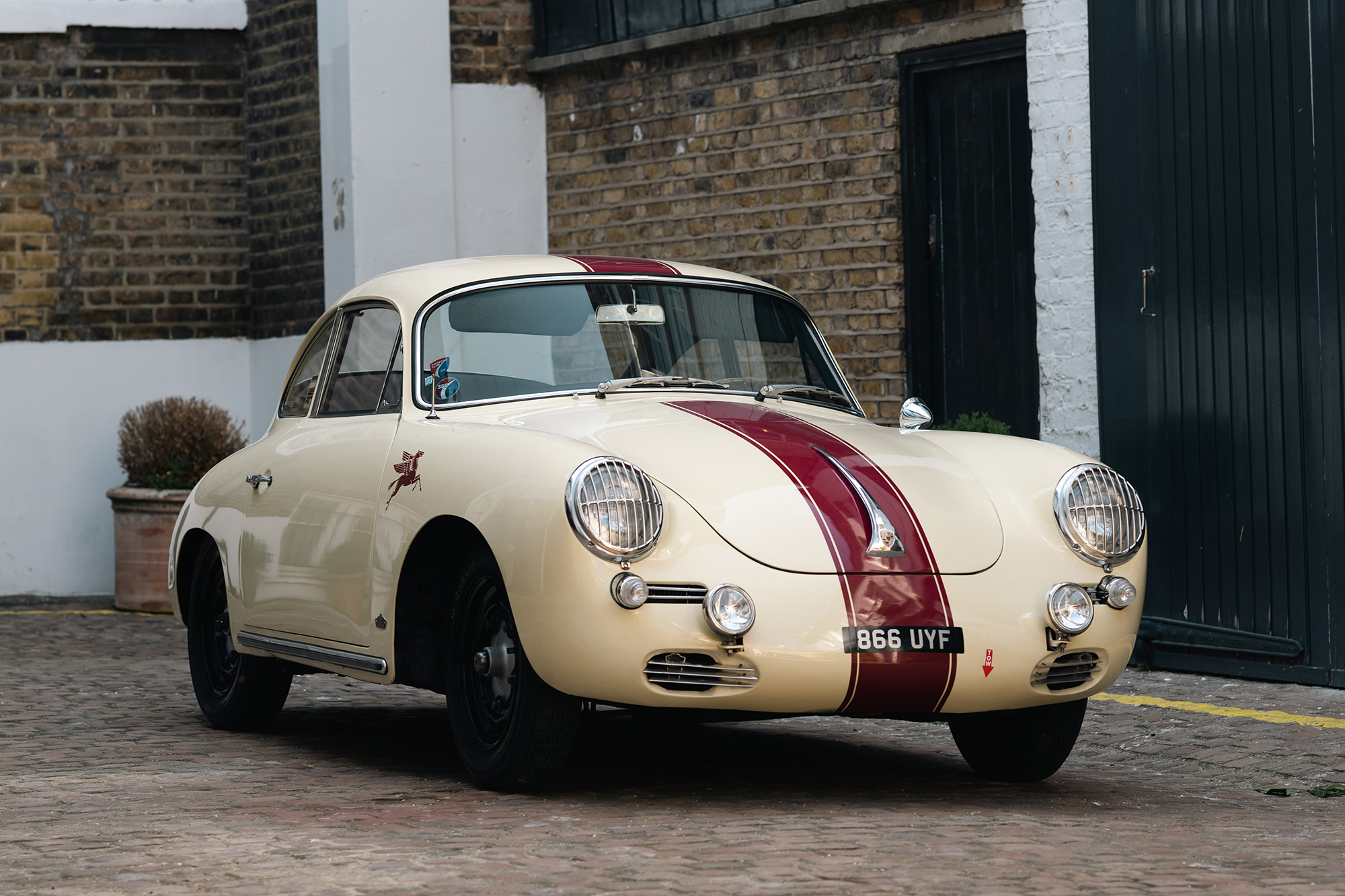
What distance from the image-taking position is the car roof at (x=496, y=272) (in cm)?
644

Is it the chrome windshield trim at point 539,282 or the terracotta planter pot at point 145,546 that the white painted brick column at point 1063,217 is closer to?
the chrome windshield trim at point 539,282

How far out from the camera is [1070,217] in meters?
9.52

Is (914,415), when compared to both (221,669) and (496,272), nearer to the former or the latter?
(496,272)

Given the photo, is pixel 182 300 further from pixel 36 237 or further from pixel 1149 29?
pixel 1149 29

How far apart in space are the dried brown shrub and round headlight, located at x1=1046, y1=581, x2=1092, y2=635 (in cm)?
813

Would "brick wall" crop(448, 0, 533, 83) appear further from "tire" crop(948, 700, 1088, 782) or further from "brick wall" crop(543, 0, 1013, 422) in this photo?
"tire" crop(948, 700, 1088, 782)

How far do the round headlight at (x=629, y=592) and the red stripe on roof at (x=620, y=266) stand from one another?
1.70 m

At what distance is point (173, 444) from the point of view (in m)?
12.5

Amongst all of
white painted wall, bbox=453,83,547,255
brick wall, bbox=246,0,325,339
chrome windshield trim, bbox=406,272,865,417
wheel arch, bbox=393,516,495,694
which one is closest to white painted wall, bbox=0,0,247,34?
brick wall, bbox=246,0,325,339

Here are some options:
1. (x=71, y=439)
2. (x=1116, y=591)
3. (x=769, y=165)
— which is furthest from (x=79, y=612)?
(x=1116, y=591)

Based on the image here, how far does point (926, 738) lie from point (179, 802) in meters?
3.00

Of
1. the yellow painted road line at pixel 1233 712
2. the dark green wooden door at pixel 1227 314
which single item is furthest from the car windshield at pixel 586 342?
the dark green wooden door at pixel 1227 314

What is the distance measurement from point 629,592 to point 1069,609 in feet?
4.27

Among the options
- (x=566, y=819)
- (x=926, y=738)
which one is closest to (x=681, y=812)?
(x=566, y=819)
